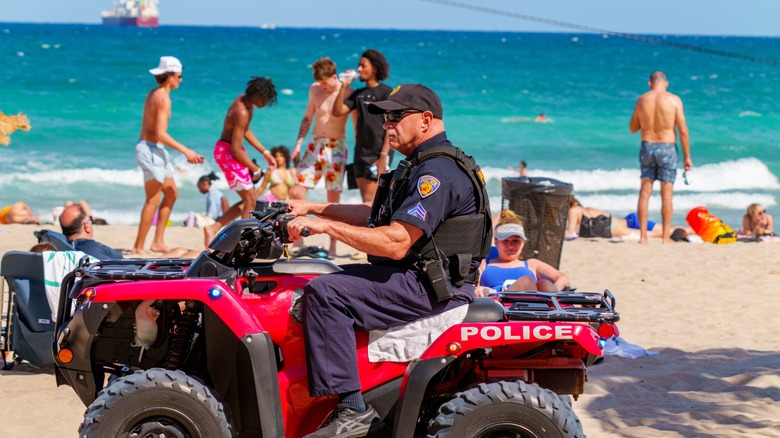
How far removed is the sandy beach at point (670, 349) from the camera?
17.2 ft

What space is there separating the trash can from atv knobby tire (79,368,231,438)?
202 inches

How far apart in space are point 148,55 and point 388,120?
168 ft

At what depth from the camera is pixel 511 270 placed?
6.62 meters

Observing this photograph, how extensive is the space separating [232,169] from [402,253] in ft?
19.0

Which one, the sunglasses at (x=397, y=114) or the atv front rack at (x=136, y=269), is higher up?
the sunglasses at (x=397, y=114)

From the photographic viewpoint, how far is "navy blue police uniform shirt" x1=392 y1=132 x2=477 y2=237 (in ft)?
11.9

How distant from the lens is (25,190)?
18.6 metres

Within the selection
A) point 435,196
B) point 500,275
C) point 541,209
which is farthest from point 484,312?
point 541,209

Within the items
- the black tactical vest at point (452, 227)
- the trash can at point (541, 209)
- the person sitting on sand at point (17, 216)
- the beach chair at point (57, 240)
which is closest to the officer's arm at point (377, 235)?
the black tactical vest at point (452, 227)

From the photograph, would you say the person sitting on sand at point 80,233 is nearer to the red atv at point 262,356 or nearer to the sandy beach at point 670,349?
the sandy beach at point 670,349

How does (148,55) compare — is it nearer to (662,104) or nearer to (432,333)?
(662,104)

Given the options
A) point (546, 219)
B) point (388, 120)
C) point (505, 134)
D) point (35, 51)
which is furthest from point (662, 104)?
point (35, 51)

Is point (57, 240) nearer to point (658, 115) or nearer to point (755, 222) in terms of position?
point (658, 115)

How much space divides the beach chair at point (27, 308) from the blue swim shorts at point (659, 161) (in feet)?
24.3
